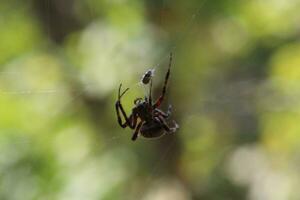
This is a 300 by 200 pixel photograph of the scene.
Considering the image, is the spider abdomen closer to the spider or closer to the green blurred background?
the spider

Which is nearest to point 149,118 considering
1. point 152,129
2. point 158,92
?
point 152,129

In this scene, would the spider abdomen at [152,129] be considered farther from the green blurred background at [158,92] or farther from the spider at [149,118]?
the green blurred background at [158,92]

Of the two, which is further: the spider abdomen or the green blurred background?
the green blurred background

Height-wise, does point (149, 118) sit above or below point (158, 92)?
below

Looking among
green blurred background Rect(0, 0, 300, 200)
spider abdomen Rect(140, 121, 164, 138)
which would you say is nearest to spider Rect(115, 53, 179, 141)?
spider abdomen Rect(140, 121, 164, 138)

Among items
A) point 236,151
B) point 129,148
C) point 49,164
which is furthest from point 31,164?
point 236,151

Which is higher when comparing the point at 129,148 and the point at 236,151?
the point at 129,148

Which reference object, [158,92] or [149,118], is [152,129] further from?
[158,92]

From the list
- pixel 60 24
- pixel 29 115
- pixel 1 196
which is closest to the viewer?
pixel 1 196

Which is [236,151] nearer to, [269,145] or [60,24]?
[269,145]
